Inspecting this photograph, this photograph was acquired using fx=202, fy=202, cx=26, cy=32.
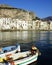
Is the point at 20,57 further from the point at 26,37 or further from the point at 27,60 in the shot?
the point at 26,37

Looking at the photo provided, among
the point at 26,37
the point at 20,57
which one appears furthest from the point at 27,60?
the point at 26,37

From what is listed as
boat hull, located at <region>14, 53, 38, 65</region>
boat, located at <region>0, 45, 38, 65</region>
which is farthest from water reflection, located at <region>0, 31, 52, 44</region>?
boat hull, located at <region>14, 53, 38, 65</region>

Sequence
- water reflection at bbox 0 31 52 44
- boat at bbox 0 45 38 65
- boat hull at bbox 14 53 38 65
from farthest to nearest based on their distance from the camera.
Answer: water reflection at bbox 0 31 52 44, boat at bbox 0 45 38 65, boat hull at bbox 14 53 38 65

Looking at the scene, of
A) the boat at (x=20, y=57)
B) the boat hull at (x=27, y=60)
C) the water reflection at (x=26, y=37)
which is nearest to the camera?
the boat hull at (x=27, y=60)

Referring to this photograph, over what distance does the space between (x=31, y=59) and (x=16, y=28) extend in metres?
103

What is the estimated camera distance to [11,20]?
128500 mm

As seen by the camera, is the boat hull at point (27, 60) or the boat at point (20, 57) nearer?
the boat hull at point (27, 60)

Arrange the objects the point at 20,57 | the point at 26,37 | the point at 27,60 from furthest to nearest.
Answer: the point at 26,37 → the point at 20,57 → the point at 27,60

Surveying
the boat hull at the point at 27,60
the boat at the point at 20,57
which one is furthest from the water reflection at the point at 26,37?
the boat hull at the point at 27,60

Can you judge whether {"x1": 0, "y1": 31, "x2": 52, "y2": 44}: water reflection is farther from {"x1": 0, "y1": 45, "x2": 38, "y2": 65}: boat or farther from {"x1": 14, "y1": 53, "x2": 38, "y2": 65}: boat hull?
{"x1": 14, "y1": 53, "x2": 38, "y2": 65}: boat hull

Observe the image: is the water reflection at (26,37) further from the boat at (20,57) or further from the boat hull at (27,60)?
the boat hull at (27,60)

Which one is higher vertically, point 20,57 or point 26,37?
point 26,37

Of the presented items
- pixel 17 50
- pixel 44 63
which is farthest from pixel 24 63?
pixel 17 50

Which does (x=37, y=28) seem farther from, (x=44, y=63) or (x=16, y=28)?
(x=44, y=63)
